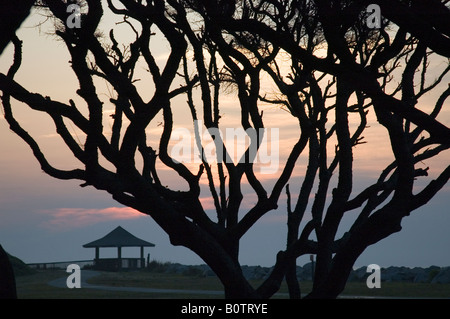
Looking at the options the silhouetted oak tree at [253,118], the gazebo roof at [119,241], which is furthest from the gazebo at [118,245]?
the silhouetted oak tree at [253,118]

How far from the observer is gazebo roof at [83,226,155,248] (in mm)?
47978

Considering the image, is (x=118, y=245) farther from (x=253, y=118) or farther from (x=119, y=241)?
(x=253, y=118)

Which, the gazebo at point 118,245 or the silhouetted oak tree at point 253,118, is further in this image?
the gazebo at point 118,245

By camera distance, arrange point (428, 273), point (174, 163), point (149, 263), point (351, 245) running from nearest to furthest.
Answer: point (351, 245) < point (174, 163) < point (428, 273) < point (149, 263)

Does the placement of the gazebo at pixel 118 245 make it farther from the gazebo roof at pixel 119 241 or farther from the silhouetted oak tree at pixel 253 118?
the silhouetted oak tree at pixel 253 118

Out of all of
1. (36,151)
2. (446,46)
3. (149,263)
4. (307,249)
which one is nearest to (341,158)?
(307,249)

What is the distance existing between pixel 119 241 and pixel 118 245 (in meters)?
0.58

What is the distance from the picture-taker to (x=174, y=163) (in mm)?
9430

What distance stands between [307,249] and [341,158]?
5.97ft

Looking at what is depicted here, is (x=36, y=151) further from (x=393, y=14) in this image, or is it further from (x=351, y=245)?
(x=393, y=14)

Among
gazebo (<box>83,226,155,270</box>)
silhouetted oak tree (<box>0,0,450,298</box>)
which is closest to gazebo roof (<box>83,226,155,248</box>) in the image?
gazebo (<box>83,226,155,270</box>)

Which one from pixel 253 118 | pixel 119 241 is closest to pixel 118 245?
pixel 119 241

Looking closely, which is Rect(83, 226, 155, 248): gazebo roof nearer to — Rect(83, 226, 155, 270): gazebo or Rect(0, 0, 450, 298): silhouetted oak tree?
Rect(83, 226, 155, 270): gazebo

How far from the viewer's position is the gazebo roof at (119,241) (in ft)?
157
